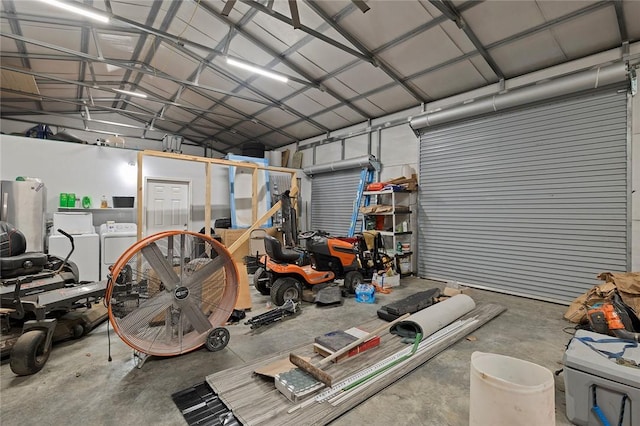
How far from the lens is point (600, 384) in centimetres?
152

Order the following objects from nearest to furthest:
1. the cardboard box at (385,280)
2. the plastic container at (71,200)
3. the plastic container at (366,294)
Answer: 1. the plastic container at (366,294)
2. the cardboard box at (385,280)
3. the plastic container at (71,200)

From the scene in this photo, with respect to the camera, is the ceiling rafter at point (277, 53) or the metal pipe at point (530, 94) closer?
the metal pipe at point (530, 94)

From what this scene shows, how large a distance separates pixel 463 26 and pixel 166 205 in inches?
248

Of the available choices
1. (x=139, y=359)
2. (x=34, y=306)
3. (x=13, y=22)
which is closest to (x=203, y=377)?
(x=139, y=359)

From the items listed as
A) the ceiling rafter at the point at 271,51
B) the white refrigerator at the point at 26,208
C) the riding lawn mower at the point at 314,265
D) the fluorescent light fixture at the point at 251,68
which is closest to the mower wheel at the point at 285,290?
the riding lawn mower at the point at 314,265

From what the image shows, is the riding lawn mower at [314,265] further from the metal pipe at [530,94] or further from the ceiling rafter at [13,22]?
the ceiling rafter at [13,22]

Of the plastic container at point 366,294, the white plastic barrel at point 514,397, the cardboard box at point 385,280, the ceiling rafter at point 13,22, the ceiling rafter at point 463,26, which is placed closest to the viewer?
the white plastic barrel at point 514,397

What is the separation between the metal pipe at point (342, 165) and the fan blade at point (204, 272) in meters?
4.51

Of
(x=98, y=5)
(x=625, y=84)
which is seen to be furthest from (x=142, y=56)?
(x=625, y=84)

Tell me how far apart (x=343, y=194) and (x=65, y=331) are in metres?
5.66

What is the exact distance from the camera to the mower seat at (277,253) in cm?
378

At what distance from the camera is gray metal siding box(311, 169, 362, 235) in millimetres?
6945

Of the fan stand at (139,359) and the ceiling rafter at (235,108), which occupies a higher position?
the ceiling rafter at (235,108)

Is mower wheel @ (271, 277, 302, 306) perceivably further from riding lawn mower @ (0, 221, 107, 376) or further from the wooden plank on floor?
riding lawn mower @ (0, 221, 107, 376)
